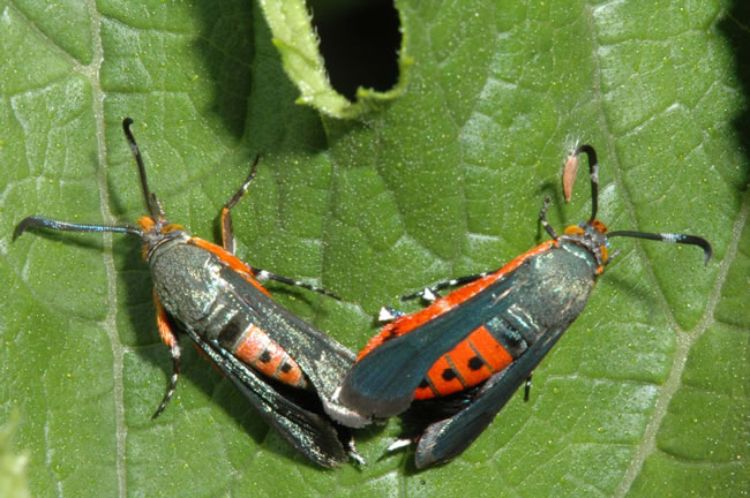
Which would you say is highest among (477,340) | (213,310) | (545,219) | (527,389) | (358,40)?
(358,40)

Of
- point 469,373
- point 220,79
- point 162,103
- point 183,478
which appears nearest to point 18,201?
point 162,103

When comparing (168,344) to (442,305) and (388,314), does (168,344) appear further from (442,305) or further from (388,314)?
(442,305)

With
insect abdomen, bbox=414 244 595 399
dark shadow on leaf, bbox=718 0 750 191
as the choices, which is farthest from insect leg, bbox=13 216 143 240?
A: dark shadow on leaf, bbox=718 0 750 191

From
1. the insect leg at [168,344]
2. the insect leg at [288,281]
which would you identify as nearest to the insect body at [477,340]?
the insect leg at [288,281]

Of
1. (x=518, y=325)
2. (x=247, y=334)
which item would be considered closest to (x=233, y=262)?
(x=247, y=334)

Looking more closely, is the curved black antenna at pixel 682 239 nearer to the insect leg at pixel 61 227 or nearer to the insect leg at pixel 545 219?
the insect leg at pixel 545 219

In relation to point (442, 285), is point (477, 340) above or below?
below

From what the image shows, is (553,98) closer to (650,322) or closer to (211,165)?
(650,322)
